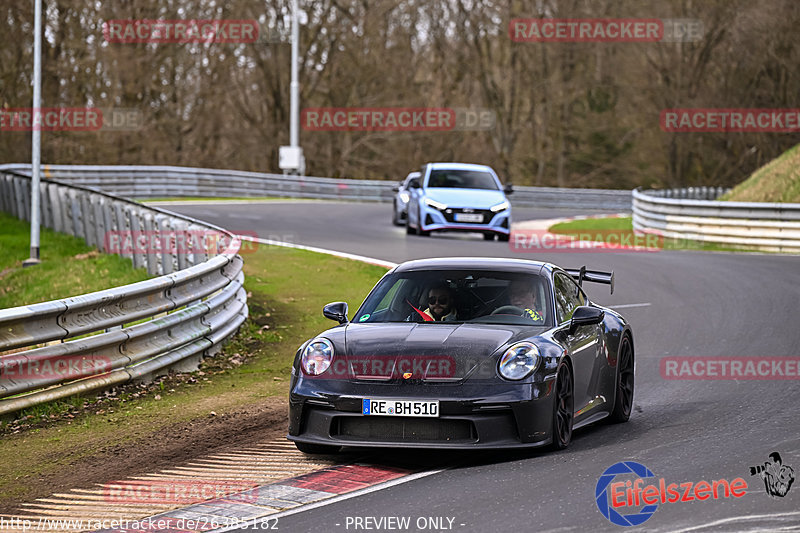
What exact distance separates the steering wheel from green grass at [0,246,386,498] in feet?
7.88

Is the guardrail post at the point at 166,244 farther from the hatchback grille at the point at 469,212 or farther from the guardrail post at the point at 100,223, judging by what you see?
the hatchback grille at the point at 469,212

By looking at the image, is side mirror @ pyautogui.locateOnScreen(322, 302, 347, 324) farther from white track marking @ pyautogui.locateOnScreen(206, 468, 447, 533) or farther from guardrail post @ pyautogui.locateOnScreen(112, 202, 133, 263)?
guardrail post @ pyautogui.locateOnScreen(112, 202, 133, 263)

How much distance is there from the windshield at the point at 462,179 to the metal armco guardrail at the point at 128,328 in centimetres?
1068

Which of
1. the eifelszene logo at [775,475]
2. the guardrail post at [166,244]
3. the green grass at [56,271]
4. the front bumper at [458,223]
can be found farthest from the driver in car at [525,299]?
the front bumper at [458,223]

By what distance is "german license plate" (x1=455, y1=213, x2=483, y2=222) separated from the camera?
1020 inches

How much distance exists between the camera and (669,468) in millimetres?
7621

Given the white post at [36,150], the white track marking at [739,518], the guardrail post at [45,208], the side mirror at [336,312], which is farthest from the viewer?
the guardrail post at [45,208]

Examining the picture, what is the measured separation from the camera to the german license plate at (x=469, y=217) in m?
25.9

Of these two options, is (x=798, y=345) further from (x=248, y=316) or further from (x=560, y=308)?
(x=248, y=316)

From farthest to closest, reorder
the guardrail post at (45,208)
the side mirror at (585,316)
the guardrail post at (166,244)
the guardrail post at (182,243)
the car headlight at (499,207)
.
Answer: the car headlight at (499,207) < the guardrail post at (45,208) < the guardrail post at (166,244) < the guardrail post at (182,243) < the side mirror at (585,316)

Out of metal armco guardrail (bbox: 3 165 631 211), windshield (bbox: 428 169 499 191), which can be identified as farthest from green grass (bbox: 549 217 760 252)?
metal armco guardrail (bbox: 3 165 631 211)

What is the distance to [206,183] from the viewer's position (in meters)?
40.3

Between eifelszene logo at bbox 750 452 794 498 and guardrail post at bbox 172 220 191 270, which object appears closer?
eifelszene logo at bbox 750 452 794 498

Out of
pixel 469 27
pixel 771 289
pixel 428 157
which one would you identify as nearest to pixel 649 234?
pixel 771 289
